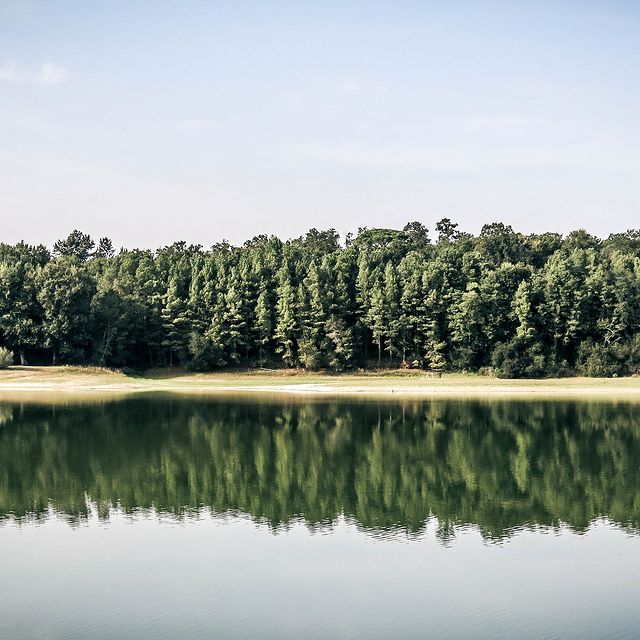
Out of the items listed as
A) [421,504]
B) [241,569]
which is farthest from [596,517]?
[241,569]

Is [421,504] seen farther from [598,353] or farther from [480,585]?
[598,353]

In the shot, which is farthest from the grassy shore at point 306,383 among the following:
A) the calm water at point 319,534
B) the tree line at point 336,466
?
the calm water at point 319,534

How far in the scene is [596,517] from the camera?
27031 millimetres

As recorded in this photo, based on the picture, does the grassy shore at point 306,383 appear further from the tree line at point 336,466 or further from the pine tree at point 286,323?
the tree line at point 336,466

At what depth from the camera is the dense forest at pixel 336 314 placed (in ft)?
309

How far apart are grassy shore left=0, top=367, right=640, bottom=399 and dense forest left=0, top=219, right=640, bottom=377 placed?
2.68 m

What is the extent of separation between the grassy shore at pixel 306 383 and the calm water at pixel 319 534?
115 ft

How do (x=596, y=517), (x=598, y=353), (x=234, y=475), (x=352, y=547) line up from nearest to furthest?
(x=352, y=547) < (x=596, y=517) < (x=234, y=475) < (x=598, y=353)

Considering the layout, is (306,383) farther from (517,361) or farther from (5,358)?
(5,358)

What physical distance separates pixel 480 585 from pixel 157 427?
33.1m

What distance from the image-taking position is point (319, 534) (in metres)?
24.6

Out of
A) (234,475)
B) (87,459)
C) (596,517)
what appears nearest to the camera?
(596,517)

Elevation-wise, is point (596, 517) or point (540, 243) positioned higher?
point (540, 243)

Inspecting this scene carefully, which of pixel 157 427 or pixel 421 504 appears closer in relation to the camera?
pixel 421 504
